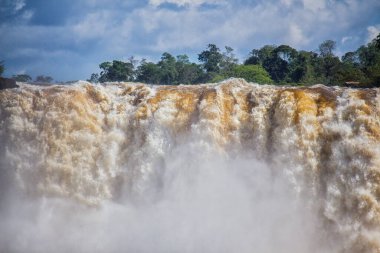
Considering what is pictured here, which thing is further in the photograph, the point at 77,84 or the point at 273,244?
the point at 77,84

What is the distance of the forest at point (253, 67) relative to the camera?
4341 centimetres

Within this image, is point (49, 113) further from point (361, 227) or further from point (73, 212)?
point (361, 227)

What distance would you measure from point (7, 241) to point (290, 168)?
275 inches

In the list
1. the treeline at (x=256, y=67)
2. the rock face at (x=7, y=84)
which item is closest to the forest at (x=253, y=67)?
the treeline at (x=256, y=67)

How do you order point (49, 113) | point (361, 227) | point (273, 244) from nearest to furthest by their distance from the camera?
point (361, 227) → point (273, 244) → point (49, 113)

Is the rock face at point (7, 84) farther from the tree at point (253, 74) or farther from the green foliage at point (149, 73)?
the green foliage at point (149, 73)

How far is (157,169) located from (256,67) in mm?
37984

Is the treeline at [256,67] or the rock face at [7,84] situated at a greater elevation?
the treeline at [256,67]

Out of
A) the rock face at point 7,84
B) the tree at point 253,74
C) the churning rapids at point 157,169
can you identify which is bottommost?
the churning rapids at point 157,169

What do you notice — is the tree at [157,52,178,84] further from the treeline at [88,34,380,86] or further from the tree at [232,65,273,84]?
the tree at [232,65,273,84]

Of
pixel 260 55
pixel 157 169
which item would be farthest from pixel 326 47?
pixel 157 169

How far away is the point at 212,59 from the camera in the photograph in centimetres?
5834

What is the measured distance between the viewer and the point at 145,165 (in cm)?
1030

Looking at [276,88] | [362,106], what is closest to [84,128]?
[276,88]
